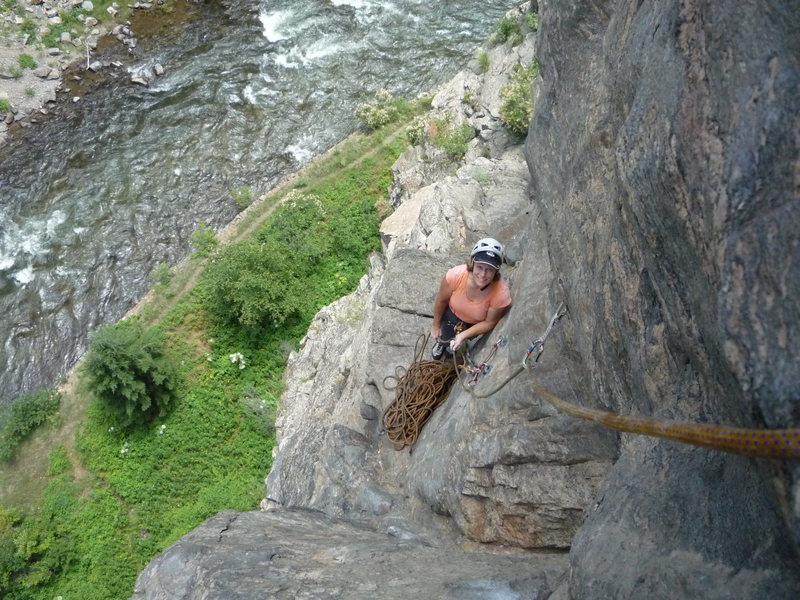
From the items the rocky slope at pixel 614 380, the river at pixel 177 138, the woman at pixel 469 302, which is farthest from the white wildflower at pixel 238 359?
the woman at pixel 469 302

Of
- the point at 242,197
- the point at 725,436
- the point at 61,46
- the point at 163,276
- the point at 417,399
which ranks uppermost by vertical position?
the point at 61,46

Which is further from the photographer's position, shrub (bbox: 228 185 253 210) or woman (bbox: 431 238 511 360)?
shrub (bbox: 228 185 253 210)

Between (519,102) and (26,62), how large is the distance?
19.8 m

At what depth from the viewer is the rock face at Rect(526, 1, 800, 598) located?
7.94ft

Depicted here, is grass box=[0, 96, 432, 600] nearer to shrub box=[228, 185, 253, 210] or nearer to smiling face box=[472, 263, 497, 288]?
shrub box=[228, 185, 253, 210]

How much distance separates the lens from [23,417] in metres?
15.9

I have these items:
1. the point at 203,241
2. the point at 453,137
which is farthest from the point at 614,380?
the point at 203,241

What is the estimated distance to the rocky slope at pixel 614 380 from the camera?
2.51 metres

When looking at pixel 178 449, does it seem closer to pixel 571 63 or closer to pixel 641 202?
pixel 571 63

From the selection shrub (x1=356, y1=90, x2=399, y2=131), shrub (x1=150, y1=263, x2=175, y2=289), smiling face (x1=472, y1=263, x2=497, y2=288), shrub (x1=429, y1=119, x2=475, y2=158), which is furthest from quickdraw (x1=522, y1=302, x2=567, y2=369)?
shrub (x1=356, y1=90, x2=399, y2=131)

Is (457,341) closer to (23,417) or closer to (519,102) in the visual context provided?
(519,102)

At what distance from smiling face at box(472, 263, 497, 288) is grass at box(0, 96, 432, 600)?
9.12 meters

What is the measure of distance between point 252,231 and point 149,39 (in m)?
11.9

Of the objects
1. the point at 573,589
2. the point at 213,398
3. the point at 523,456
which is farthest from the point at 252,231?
the point at 573,589
